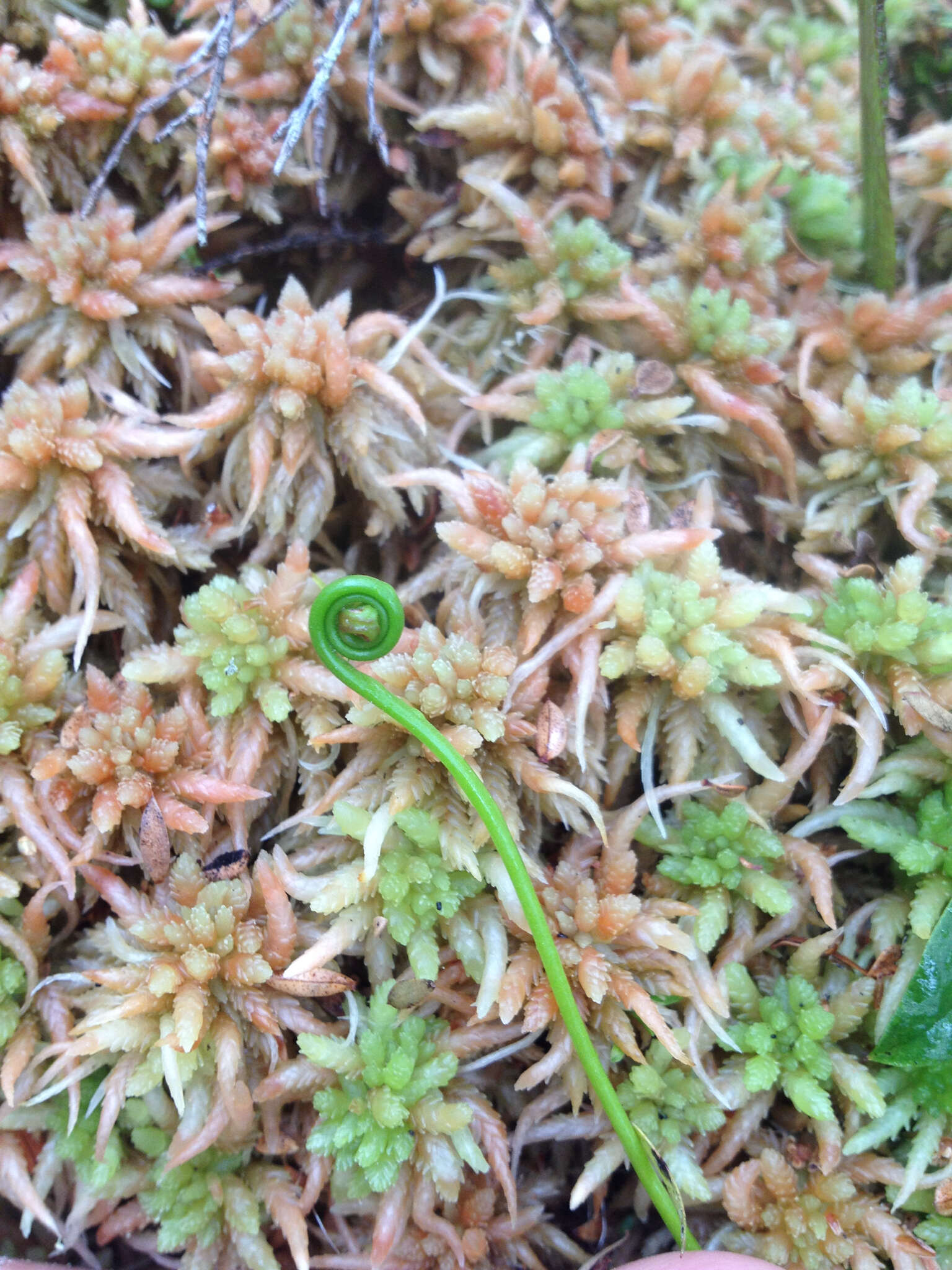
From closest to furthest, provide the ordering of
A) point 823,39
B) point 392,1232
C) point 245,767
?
point 392,1232
point 245,767
point 823,39

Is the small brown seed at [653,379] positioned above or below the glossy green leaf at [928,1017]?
above

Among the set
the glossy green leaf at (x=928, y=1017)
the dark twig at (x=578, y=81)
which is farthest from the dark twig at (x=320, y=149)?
the glossy green leaf at (x=928, y=1017)

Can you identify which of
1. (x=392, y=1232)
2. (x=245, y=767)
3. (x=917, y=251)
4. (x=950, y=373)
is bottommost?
(x=392, y=1232)

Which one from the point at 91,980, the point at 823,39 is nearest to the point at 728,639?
the point at 91,980

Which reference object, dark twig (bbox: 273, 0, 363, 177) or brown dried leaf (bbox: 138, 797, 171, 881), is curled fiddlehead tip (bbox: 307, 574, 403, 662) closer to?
brown dried leaf (bbox: 138, 797, 171, 881)

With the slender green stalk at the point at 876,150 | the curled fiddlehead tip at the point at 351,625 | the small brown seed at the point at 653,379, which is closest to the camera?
the curled fiddlehead tip at the point at 351,625

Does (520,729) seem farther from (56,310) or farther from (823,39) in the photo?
(823,39)

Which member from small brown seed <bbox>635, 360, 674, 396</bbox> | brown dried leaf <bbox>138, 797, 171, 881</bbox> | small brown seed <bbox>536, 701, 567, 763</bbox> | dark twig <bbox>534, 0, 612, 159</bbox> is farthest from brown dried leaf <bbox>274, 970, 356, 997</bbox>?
dark twig <bbox>534, 0, 612, 159</bbox>

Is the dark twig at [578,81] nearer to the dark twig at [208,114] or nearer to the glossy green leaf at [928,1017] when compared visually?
the dark twig at [208,114]
